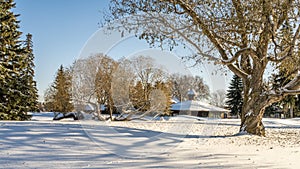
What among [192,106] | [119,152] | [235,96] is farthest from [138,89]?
[235,96]

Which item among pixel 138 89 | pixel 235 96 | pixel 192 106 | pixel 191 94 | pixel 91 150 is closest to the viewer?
pixel 91 150

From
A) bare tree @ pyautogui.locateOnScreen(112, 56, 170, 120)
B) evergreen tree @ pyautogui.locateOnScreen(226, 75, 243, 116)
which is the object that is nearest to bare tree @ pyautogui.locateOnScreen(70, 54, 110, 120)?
bare tree @ pyautogui.locateOnScreen(112, 56, 170, 120)

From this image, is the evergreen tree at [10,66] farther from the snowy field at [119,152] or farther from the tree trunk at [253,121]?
the tree trunk at [253,121]

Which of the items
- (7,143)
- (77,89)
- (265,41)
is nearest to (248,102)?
(265,41)

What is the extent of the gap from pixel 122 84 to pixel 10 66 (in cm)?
840

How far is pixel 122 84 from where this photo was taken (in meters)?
21.0

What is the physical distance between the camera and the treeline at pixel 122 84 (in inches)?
758

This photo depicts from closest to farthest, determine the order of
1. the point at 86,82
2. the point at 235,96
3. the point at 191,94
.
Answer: the point at 86,82, the point at 191,94, the point at 235,96

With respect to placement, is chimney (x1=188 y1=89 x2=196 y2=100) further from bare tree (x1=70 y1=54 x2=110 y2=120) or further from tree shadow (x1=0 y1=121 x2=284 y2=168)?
tree shadow (x1=0 y1=121 x2=284 y2=168)

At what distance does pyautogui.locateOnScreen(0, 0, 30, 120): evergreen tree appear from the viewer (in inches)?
784

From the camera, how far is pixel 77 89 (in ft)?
65.9

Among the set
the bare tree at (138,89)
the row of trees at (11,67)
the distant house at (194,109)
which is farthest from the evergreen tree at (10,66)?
the distant house at (194,109)

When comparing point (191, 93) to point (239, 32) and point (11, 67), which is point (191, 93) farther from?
point (239, 32)

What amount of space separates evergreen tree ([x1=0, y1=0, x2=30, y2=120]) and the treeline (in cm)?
393
